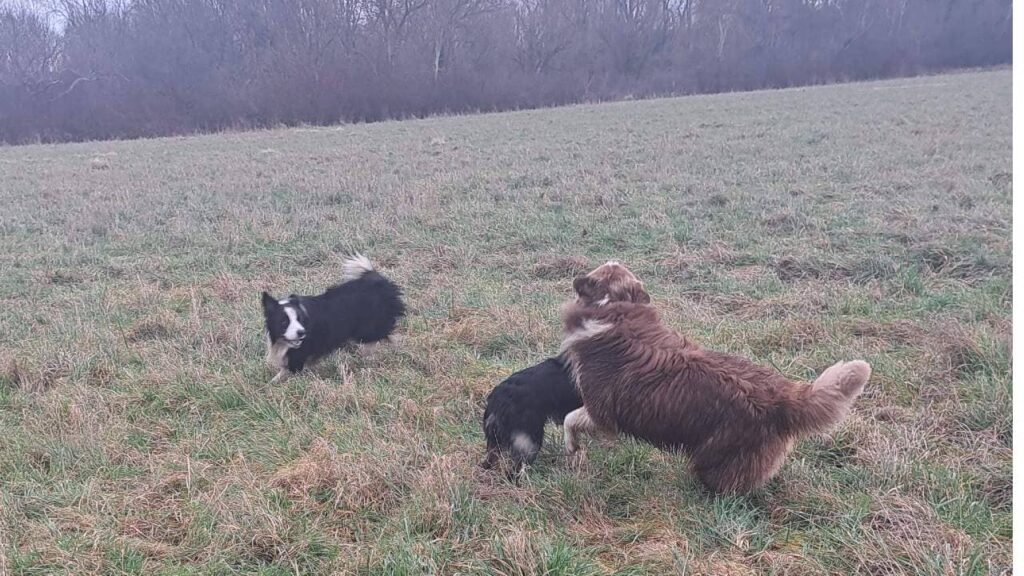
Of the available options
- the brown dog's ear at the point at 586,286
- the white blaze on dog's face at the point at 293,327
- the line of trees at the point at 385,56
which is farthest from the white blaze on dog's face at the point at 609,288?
the line of trees at the point at 385,56

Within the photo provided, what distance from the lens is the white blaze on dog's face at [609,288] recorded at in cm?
337

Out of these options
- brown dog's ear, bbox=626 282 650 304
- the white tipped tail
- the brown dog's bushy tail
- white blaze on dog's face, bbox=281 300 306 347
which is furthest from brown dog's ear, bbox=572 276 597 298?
the white tipped tail

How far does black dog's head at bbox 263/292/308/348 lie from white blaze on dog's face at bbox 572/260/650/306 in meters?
2.12

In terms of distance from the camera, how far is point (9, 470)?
3.53 metres

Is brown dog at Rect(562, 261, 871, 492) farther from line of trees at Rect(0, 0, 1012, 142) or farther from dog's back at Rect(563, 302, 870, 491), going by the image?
line of trees at Rect(0, 0, 1012, 142)

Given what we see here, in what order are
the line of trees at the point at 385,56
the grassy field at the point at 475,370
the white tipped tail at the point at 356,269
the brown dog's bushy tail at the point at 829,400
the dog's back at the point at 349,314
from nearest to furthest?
the brown dog's bushy tail at the point at 829,400, the grassy field at the point at 475,370, the dog's back at the point at 349,314, the white tipped tail at the point at 356,269, the line of trees at the point at 385,56

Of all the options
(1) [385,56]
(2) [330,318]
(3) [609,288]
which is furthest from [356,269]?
(1) [385,56]

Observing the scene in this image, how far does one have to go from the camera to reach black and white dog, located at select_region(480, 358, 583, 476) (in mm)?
3334

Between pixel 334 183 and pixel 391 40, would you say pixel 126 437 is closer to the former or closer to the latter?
pixel 334 183

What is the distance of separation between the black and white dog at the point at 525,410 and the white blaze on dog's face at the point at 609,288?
1.24ft

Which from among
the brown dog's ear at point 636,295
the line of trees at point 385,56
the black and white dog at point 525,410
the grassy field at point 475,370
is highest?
the line of trees at point 385,56

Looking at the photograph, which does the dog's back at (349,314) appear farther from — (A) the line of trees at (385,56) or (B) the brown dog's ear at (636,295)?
(A) the line of trees at (385,56)

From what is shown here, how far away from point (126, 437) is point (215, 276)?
11.8 ft

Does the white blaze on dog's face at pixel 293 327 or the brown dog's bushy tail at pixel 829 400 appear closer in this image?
the brown dog's bushy tail at pixel 829 400
